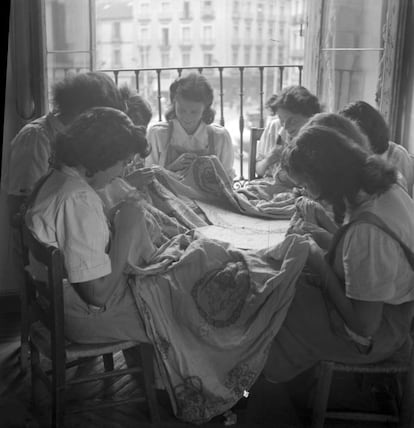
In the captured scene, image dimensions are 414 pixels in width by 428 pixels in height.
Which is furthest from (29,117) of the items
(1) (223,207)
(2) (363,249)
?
(2) (363,249)

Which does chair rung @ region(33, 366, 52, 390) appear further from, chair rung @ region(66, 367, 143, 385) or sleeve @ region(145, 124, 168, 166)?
sleeve @ region(145, 124, 168, 166)

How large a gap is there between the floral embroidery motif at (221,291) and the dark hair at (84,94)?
410 millimetres

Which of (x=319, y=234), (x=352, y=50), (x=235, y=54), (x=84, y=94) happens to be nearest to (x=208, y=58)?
(x=235, y=54)

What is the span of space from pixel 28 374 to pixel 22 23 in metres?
0.71

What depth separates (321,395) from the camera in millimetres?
1136

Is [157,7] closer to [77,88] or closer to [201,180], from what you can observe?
[77,88]

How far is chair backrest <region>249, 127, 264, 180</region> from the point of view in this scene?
1.79 metres

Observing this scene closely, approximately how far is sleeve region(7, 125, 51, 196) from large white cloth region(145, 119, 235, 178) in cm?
41

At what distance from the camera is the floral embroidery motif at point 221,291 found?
1.17 m

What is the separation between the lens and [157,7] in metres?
1.44

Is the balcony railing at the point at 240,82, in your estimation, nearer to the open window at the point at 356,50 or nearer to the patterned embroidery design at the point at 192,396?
the open window at the point at 356,50

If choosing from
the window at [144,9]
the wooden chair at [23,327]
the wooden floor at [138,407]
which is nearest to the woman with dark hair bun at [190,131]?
the window at [144,9]

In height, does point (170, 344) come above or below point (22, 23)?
below

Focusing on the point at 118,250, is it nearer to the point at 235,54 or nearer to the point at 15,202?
the point at 15,202
